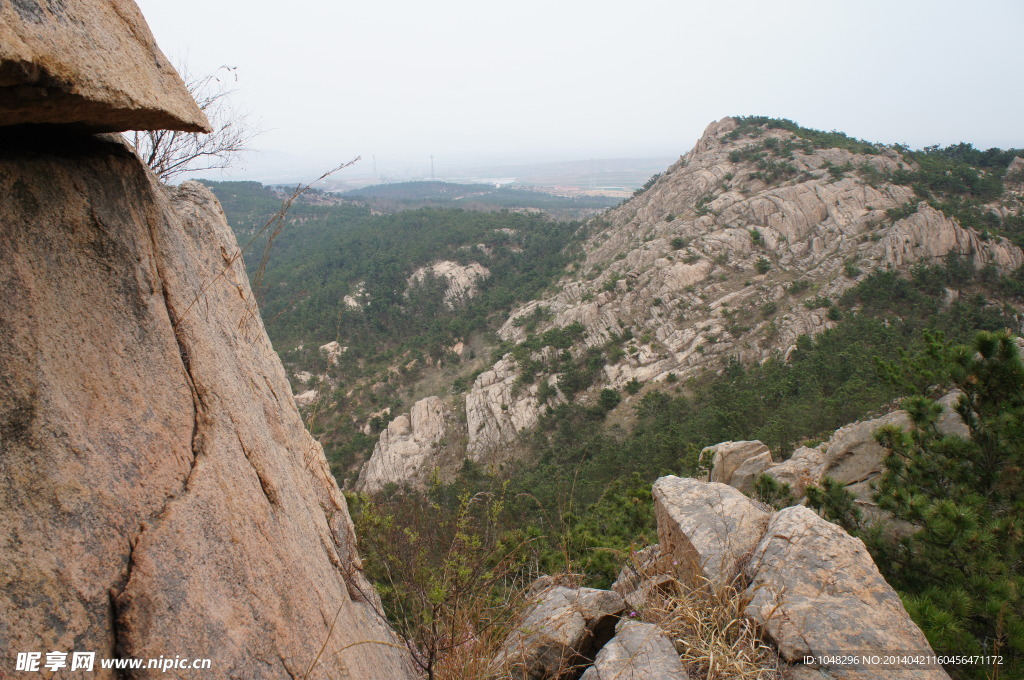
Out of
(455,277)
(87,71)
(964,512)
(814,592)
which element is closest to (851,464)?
(964,512)

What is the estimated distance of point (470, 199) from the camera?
98.2 m

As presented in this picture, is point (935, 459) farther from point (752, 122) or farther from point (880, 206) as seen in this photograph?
point (752, 122)

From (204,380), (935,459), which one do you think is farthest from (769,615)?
(935,459)

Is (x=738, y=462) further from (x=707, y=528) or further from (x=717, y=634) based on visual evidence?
(x=717, y=634)

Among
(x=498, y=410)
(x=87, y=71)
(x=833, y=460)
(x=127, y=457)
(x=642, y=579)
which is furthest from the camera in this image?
(x=498, y=410)

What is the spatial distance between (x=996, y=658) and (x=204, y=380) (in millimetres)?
4875

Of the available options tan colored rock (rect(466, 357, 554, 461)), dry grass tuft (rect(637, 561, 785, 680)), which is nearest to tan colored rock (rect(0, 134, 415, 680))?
dry grass tuft (rect(637, 561, 785, 680))

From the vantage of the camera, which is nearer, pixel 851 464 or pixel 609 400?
pixel 851 464

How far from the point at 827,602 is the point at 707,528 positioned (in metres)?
1.27

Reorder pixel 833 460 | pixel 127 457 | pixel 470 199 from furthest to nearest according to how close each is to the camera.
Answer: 1. pixel 470 199
2. pixel 833 460
3. pixel 127 457

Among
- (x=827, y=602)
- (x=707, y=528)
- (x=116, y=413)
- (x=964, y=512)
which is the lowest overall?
(x=707, y=528)

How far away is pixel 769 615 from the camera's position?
292 cm

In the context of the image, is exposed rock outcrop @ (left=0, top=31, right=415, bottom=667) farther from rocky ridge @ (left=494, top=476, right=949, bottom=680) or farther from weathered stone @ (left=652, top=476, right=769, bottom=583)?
weathered stone @ (left=652, top=476, right=769, bottom=583)

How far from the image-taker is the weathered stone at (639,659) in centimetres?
282
